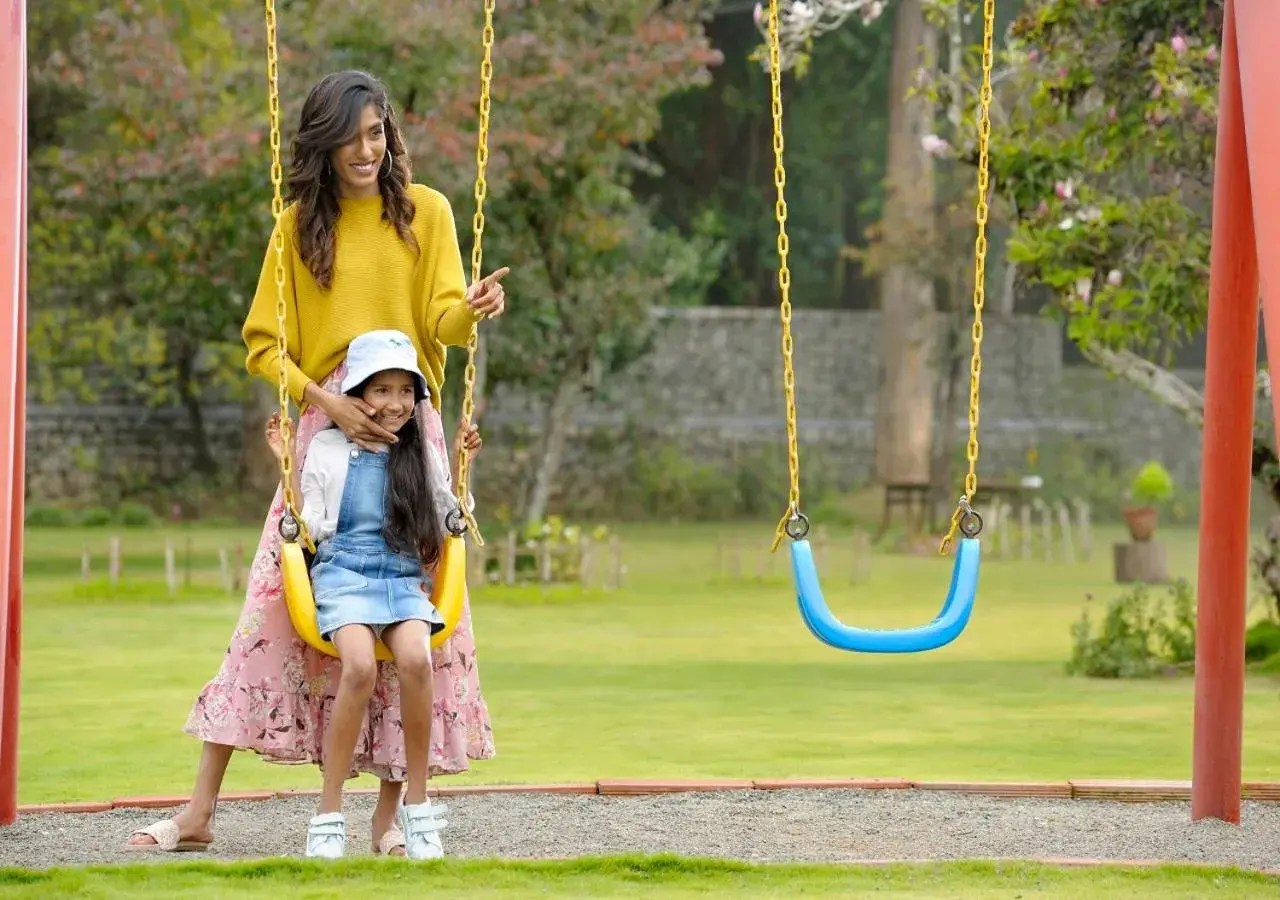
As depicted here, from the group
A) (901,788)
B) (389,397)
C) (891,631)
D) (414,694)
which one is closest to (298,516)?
(389,397)

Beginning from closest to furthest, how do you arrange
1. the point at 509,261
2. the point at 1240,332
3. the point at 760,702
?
1. the point at 1240,332
2. the point at 760,702
3. the point at 509,261

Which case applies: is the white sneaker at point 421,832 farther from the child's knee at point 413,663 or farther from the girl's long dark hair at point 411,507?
the girl's long dark hair at point 411,507

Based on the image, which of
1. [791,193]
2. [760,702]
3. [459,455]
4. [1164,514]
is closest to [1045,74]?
[760,702]

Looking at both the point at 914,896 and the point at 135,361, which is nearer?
the point at 914,896

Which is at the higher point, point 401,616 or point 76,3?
point 76,3

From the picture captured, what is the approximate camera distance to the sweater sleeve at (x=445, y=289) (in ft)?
15.4

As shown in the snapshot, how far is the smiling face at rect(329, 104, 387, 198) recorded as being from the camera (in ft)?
15.2

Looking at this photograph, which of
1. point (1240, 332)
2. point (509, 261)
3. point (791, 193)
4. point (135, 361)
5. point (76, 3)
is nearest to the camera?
point (1240, 332)

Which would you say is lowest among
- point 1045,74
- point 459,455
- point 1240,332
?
point 459,455

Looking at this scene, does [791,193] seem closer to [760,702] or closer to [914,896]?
[760,702]

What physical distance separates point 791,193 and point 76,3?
1044 cm

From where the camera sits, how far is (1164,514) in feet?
71.7

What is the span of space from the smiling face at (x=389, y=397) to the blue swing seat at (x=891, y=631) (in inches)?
34.9

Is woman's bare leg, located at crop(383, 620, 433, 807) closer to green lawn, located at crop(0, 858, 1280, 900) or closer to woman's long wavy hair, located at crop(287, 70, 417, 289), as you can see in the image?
green lawn, located at crop(0, 858, 1280, 900)
